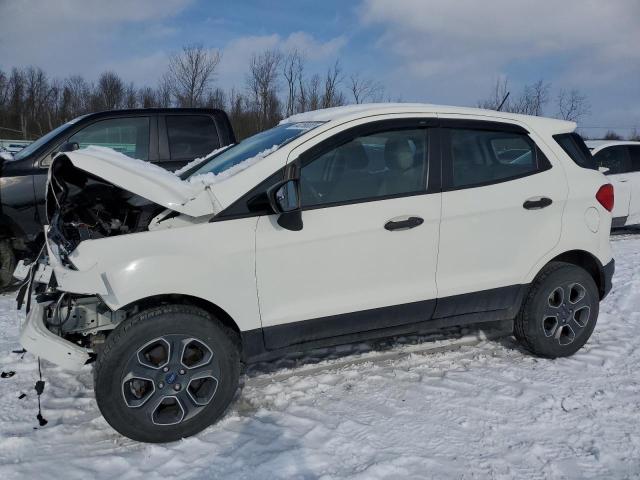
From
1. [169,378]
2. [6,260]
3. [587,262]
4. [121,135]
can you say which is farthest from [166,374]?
[6,260]

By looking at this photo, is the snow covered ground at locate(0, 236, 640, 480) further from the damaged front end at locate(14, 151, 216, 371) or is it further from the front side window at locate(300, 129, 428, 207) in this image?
the front side window at locate(300, 129, 428, 207)

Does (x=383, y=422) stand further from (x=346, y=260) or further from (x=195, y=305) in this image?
(x=195, y=305)

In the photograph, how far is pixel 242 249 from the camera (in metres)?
3.02

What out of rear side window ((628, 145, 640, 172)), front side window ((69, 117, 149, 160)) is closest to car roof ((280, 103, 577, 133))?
front side window ((69, 117, 149, 160))

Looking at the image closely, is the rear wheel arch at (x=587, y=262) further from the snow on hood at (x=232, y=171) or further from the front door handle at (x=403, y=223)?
the snow on hood at (x=232, y=171)

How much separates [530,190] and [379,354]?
1660 millimetres

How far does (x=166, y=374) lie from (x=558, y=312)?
2854 mm

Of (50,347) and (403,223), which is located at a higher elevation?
(403,223)

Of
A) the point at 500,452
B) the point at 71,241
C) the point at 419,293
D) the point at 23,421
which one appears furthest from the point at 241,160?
the point at 500,452

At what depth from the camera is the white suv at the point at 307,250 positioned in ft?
9.56

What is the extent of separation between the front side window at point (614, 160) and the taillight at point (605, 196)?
621 cm

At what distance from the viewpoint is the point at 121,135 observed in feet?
20.1

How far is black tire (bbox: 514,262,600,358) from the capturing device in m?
3.90

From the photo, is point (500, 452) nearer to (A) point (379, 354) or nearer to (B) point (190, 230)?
(A) point (379, 354)
